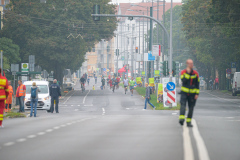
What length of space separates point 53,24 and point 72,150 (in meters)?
48.5

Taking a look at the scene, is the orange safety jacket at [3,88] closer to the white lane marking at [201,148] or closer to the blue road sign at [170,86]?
the white lane marking at [201,148]

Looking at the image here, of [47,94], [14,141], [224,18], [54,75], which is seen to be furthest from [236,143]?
[54,75]

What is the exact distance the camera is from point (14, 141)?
1111cm

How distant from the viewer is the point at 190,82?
13133 mm

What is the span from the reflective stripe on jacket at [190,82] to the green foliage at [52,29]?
4334cm

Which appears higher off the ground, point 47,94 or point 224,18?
point 224,18

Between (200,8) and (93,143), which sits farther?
(200,8)

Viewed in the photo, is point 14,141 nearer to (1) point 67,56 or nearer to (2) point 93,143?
(2) point 93,143

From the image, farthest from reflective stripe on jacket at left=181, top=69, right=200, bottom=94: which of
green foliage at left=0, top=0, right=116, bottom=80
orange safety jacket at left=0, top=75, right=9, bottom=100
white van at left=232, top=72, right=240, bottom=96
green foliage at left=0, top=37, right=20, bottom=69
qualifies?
green foliage at left=0, top=37, right=20, bottom=69

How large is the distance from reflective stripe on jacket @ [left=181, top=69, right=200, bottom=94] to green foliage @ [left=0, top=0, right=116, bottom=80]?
4334 cm

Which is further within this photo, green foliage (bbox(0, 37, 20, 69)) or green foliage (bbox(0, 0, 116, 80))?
green foliage (bbox(0, 0, 116, 80))

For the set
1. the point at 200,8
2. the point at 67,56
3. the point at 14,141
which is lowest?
the point at 14,141

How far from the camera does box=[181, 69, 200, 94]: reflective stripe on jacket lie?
1309 centimetres

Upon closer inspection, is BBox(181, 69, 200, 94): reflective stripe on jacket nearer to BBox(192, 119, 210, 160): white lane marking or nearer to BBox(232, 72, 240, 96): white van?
BBox(192, 119, 210, 160): white lane marking
